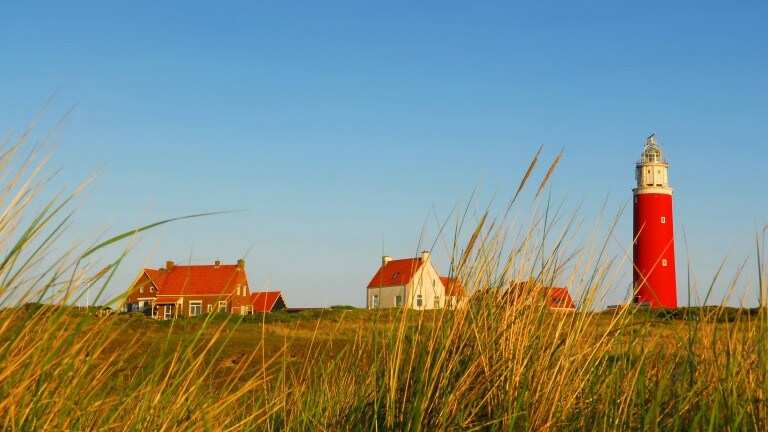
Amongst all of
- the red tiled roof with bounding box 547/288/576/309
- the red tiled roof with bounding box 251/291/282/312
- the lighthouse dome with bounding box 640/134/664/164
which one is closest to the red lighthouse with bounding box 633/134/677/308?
the lighthouse dome with bounding box 640/134/664/164

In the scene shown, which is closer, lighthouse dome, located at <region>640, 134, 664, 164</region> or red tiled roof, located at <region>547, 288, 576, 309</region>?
red tiled roof, located at <region>547, 288, 576, 309</region>

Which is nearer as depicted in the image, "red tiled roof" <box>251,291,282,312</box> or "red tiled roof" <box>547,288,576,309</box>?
"red tiled roof" <box>251,291,282,312</box>

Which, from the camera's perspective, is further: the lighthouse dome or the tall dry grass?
the lighthouse dome

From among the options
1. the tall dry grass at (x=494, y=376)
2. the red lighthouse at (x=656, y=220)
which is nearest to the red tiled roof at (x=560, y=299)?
the tall dry grass at (x=494, y=376)

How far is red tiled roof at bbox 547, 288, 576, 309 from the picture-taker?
3304mm

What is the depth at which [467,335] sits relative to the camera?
3088 millimetres

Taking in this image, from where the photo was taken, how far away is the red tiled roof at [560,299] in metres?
3.30

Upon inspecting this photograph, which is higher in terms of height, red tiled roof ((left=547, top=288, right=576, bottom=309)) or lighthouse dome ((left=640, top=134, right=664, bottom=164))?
lighthouse dome ((left=640, top=134, right=664, bottom=164))

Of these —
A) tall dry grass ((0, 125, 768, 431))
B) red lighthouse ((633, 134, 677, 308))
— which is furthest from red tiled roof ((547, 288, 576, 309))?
red lighthouse ((633, 134, 677, 308))

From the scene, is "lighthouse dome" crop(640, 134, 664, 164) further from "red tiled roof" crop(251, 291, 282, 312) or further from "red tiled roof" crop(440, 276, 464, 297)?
"red tiled roof" crop(440, 276, 464, 297)

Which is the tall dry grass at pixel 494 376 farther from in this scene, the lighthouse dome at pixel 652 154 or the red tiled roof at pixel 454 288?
the lighthouse dome at pixel 652 154

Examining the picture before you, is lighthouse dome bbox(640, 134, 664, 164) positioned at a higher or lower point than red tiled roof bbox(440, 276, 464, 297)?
higher

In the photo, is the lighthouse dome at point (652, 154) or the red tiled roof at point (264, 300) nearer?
the red tiled roof at point (264, 300)

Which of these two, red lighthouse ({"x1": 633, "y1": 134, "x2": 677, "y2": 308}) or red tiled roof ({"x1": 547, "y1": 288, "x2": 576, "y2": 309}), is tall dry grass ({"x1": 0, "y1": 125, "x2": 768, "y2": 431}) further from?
red lighthouse ({"x1": 633, "y1": 134, "x2": 677, "y2": 308})
